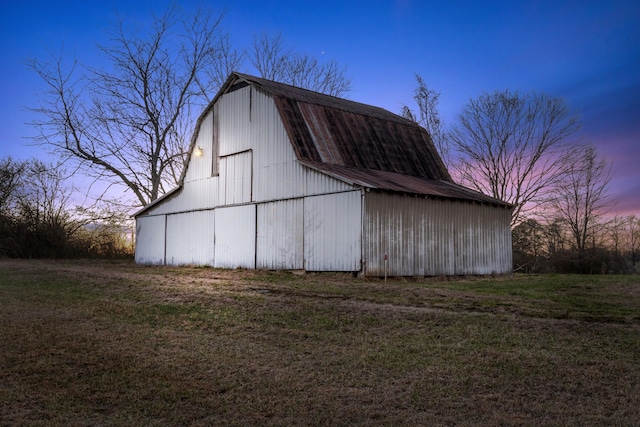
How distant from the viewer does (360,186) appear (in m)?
18.3

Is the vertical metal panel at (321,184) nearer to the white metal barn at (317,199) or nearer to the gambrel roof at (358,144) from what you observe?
the white metal barn at (317,199)

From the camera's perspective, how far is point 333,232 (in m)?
19.2

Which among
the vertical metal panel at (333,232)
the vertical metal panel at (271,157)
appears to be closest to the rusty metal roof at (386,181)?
the vertical metal panel at (333,232)

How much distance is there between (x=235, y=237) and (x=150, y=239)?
756 cm

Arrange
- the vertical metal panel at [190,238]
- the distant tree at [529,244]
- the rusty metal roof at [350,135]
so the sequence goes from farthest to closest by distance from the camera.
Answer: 1. the distant tree at [529,244]
2. the vertical metal panel at [190,238]
3. the rusty metal roof at [350,135]

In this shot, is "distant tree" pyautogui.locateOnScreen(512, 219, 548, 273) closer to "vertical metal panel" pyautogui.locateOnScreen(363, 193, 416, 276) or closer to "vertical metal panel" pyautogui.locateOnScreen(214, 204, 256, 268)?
"vertical metal panel" pyautogui.locateOnScreen(363, 193, 416, 276)

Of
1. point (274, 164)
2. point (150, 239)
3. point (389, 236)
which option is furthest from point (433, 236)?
point (150, 239)

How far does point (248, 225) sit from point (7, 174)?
19.4 m

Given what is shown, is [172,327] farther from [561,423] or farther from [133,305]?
[561,423]

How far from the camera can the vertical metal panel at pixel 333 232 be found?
60.4ft

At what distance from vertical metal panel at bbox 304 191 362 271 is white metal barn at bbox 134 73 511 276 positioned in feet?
0.14

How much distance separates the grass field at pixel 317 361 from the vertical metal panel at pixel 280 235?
777 centimetres

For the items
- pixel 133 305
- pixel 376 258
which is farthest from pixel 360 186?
pixel 133 305

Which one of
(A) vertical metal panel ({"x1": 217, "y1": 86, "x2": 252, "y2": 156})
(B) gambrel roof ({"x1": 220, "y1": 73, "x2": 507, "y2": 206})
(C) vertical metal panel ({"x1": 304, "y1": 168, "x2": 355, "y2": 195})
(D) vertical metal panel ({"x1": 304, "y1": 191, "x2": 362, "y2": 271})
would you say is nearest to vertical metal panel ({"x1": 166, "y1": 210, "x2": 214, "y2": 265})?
(A) vertical metal panel ({"x1": 217, "y1": 86, "x2": 252, "y2": 156})
